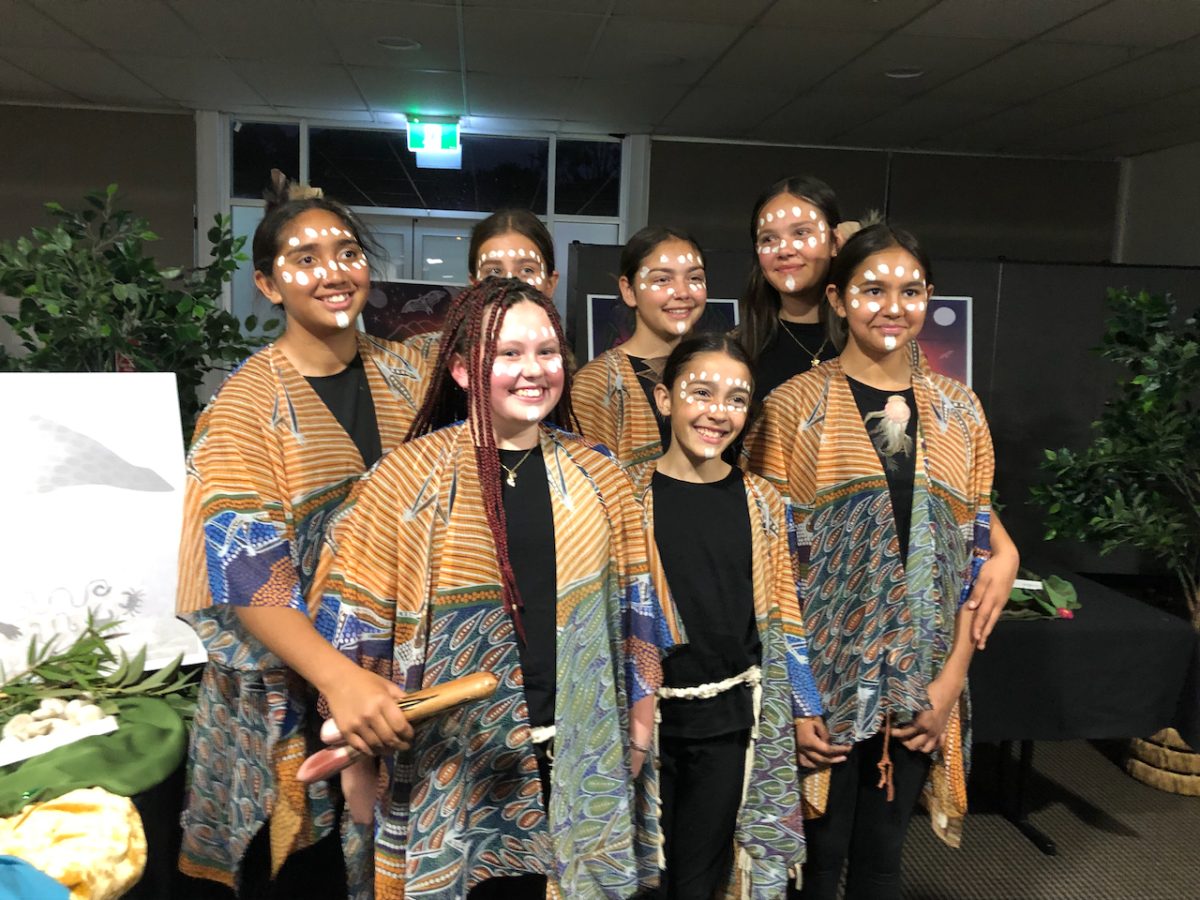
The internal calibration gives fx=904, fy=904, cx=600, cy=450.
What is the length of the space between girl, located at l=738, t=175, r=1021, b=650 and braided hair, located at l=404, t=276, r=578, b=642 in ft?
2.14

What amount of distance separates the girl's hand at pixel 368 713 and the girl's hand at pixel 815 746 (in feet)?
2.34

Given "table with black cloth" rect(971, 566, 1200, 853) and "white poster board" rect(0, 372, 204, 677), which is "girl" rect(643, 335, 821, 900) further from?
"table with black cloth" rect(971, 566, 1200, 853)

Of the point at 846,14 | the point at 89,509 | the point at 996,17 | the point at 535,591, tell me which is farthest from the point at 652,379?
the point at 996,17

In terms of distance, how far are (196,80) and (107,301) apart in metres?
4.14

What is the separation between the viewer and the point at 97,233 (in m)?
1.91

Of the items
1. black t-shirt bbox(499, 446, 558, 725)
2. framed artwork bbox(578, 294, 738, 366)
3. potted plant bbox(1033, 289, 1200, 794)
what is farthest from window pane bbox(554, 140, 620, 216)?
black t-shirt bbox(499, 446, 558, 725)

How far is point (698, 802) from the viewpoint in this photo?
4.66ft

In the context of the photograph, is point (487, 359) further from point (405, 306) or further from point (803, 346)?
point (405, 306)

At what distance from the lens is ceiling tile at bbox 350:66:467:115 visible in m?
4.98

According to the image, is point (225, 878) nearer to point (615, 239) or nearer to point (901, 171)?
point (615, 239)

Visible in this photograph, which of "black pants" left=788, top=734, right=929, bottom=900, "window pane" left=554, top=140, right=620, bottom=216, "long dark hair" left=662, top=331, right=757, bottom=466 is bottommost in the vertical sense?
"black pants" left=788, top=734, right=929, bottom=900

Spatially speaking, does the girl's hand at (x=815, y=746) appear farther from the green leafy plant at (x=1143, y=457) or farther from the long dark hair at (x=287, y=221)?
the green leafy plant at (x=1143, y=457)

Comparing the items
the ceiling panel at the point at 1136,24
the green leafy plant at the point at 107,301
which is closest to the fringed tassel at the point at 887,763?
the green leafy plant at the point at 107,301

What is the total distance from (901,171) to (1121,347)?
4.37 m
